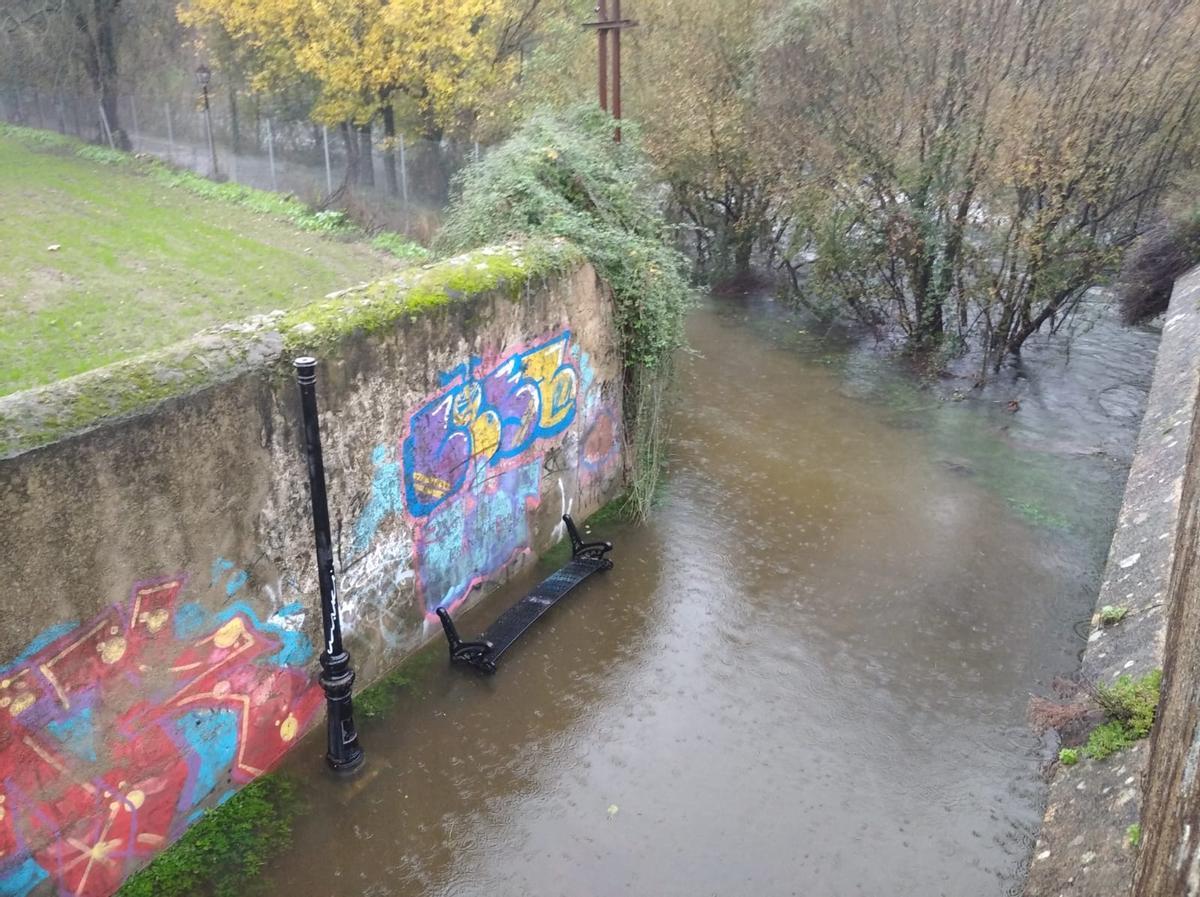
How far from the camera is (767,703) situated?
6.86 meters

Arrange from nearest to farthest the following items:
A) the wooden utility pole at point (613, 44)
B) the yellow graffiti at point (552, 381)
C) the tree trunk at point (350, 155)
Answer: the yellow graffiti at point (552, 381) < the wooden utility pole at point (613, 44) < the tree trunk at point (350, 155)

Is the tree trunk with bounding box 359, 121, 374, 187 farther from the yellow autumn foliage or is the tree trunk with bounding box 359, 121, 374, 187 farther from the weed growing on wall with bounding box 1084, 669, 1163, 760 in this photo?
the weed growing on wall with bounding box 1084, 669, 1163, 760

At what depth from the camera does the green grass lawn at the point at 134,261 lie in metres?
10.9

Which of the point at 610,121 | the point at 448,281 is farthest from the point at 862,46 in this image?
the point at 448,281

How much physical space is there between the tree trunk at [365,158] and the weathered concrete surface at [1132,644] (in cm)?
1685

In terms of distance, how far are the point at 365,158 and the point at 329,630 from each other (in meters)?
17.6

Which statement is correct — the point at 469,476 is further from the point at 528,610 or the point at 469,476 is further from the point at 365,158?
the point at 365,158

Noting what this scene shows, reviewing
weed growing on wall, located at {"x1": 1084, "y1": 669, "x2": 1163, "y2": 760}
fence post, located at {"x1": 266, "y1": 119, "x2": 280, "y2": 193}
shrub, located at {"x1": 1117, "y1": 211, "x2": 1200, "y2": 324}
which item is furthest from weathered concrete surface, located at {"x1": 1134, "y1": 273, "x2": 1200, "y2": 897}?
fence post, located at {"x1": 266, "y1": 119, "x2": 280, "y2": 193}

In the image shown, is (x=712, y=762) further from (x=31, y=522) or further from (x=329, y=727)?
(x=31, y=522)

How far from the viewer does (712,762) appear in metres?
6.25

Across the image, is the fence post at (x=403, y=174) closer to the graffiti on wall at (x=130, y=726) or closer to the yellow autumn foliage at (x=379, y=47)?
the yellow autumn foliage at (x=379, y=47)

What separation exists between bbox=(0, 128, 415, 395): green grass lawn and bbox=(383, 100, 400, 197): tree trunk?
6.62 ft

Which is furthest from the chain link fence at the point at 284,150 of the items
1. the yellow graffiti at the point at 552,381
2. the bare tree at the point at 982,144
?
the yellow graffiti at the point at 552,381

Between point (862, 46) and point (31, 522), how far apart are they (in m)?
14.1
